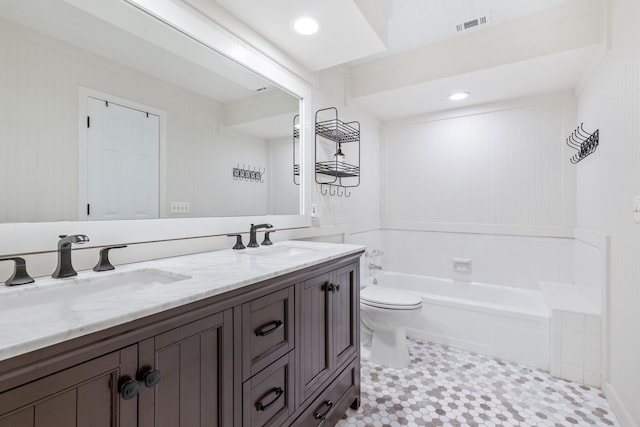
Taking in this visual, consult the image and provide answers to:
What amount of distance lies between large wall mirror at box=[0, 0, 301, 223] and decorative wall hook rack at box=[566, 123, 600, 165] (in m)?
2.16

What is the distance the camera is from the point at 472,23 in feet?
6.90

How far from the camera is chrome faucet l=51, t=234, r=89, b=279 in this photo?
0.93m

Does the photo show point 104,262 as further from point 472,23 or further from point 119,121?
point 472,23

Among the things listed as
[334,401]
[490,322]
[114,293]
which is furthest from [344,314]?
[490,322]

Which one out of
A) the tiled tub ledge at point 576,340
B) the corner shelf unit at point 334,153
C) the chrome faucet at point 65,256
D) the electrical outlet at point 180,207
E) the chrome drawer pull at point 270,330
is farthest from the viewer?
the corner shelf unit at point 334,153

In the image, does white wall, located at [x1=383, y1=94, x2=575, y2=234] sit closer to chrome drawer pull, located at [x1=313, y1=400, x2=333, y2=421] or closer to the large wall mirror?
the large wall mirror

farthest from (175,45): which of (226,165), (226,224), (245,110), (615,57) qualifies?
(615,57)

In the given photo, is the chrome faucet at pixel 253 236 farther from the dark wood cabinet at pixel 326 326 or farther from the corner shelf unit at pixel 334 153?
the corner shelf unit at pixel 334 153

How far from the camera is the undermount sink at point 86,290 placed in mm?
807

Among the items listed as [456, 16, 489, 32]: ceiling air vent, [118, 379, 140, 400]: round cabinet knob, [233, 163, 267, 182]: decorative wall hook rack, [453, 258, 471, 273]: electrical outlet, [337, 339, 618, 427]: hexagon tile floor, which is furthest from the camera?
[453, 258, 471, 273]: electrical outlet

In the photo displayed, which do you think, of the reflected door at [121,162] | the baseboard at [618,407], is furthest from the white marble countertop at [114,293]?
the baseboard at [618,407]

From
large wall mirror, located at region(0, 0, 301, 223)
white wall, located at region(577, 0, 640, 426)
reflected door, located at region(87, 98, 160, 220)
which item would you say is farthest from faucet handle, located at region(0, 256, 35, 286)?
white wall, located at region(577, 0, 640, 426)

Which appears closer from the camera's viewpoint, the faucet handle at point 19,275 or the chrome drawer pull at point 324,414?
the faucet handle at point 19,275

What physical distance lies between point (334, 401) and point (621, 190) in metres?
1.83
